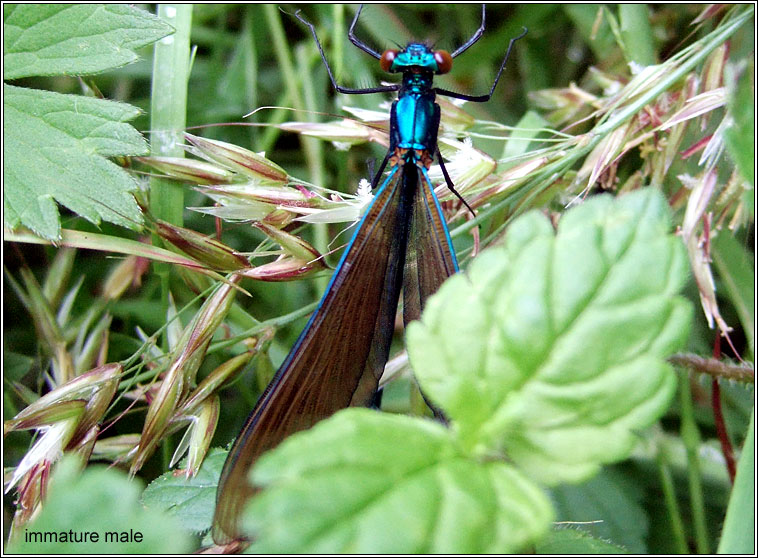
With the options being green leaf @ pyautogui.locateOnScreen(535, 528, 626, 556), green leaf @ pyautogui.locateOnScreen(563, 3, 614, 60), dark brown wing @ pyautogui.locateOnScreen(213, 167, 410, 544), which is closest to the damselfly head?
dark brown wing @ pyautogui.locateOnScreen(213, 167, 410, 544)

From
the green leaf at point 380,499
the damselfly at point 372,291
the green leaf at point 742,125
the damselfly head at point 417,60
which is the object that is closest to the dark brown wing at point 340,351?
the damselfly at point 372,291

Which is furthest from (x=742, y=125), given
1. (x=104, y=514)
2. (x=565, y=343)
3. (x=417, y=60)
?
(x=104, y=514)

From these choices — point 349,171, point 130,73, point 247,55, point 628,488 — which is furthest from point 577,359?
point 130,73

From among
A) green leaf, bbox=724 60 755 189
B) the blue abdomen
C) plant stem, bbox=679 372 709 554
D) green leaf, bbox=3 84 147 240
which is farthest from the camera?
plant stem, bbox=679 372 709 554

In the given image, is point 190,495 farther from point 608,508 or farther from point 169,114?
point 608,508

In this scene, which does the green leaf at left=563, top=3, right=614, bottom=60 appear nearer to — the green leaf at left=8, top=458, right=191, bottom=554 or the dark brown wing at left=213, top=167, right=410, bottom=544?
the dark brown wing at left=213, top=167, right=410, bottom=544
